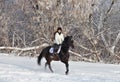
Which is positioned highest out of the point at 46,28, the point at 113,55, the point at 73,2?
the point at 73,2

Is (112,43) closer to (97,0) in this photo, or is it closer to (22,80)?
(97,0)

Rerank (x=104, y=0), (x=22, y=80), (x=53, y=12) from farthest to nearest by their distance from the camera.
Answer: (x=104, y=0), (x=53, y=12), (x=22, y=80)

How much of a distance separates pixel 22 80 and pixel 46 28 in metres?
15.1

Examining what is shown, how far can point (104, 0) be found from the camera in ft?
98.5

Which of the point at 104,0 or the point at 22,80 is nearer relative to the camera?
the point at 22,80

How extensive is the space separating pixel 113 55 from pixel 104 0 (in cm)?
436

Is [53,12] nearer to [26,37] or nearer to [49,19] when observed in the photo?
[49,19]

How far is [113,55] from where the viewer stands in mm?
28766

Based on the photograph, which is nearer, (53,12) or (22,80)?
(22,80)

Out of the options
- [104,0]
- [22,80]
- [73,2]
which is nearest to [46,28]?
[73,2]

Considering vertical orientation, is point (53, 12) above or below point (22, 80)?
above

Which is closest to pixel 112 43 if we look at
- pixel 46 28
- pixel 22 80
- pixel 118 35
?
pixel 118 35

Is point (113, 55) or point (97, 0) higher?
point (97, 0)

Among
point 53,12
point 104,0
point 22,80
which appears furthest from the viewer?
point 104,0
